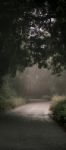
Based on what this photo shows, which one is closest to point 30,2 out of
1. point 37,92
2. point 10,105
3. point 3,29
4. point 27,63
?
point 3,29

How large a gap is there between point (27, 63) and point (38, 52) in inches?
73.0

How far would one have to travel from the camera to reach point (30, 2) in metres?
17.6

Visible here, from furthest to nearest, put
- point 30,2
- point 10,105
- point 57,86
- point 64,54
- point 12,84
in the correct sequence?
point 57,86 → point 12,84 → point 10,105 → point 64,54 → point 30,2

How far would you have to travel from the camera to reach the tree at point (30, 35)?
1827 centimetres

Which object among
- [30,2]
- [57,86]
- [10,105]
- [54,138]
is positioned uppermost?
[57,86]

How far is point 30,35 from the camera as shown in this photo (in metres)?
22.5

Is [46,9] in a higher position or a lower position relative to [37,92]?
lower

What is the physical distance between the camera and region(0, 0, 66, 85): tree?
18.3 m

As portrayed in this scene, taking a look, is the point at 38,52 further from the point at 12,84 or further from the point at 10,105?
the point at 12,84

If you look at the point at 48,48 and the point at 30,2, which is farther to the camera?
the point at 48,48

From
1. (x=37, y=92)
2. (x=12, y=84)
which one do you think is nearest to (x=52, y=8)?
(x=12, y=84)

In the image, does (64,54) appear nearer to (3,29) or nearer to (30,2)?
(3,29)

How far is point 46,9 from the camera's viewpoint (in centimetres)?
1861

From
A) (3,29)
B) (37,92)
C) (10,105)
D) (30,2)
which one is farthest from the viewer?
(37,92)
